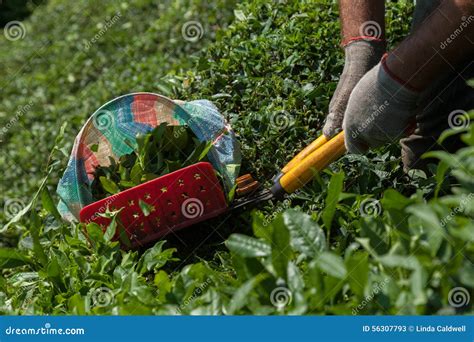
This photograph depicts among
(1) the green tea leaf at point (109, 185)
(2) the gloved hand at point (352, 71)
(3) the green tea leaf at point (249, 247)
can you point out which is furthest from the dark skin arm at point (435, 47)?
(1) the green tea leaf at point (109, 185)

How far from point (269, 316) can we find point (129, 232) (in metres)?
1.48

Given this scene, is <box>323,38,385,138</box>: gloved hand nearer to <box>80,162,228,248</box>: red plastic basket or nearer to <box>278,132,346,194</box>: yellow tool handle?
<box>278,132,346,194</box>: yellow tool handle

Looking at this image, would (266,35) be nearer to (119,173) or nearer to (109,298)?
(119,173)

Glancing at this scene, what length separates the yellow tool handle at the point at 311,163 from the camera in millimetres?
3072

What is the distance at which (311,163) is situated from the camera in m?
3.09

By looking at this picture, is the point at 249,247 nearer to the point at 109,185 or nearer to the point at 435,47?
the point at 435,47

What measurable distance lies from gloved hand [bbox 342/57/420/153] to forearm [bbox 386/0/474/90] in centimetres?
4

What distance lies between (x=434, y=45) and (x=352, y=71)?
1.72ft

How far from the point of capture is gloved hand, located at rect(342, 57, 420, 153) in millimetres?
2801

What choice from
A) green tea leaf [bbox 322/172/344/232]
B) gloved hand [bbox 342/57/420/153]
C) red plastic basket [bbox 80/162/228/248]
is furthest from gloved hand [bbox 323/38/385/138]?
green tea leaf [bbox 322/172/344/232]

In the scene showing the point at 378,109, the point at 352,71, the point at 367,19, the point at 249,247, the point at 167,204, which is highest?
the point at 367,19

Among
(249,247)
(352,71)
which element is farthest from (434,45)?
(249,247)

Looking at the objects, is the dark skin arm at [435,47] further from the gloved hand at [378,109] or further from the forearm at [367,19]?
the forearm at [367,19]

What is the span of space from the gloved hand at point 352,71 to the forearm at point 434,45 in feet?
1.23
